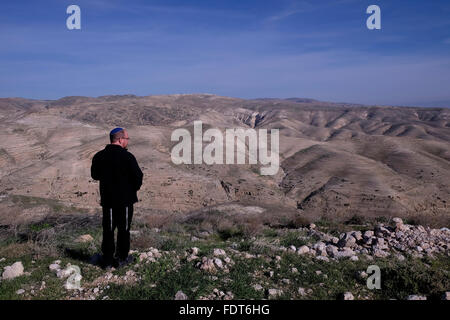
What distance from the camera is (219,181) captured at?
22672 mm

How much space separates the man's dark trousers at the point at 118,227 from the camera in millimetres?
4336

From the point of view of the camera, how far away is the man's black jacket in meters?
4.21

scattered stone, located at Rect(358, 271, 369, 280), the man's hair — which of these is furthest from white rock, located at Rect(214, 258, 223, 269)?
the man's hair

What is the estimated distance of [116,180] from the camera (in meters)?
4.26

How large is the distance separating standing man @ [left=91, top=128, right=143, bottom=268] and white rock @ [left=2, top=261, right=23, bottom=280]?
1151mm

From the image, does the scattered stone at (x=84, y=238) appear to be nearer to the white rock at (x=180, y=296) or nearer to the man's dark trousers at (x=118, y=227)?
the man's dark trousers at (x=118, y=227)

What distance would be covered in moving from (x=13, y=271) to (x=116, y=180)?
1.79 meters

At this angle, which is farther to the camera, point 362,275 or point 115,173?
point 362,275

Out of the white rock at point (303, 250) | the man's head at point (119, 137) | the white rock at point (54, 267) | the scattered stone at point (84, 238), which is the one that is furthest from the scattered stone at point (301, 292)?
the scattered stone at point (84, 238)

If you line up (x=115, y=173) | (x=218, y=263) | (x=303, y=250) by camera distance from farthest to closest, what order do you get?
(x=303, y=250) → (x=218, y=263) → (x=115, y=173)

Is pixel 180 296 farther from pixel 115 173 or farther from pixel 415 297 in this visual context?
pixel 415 297

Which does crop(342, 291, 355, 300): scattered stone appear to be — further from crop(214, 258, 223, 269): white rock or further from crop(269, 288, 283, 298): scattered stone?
crop(214, 258, 223, 269): white rock

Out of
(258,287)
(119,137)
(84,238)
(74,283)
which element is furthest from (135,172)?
(84,238)
